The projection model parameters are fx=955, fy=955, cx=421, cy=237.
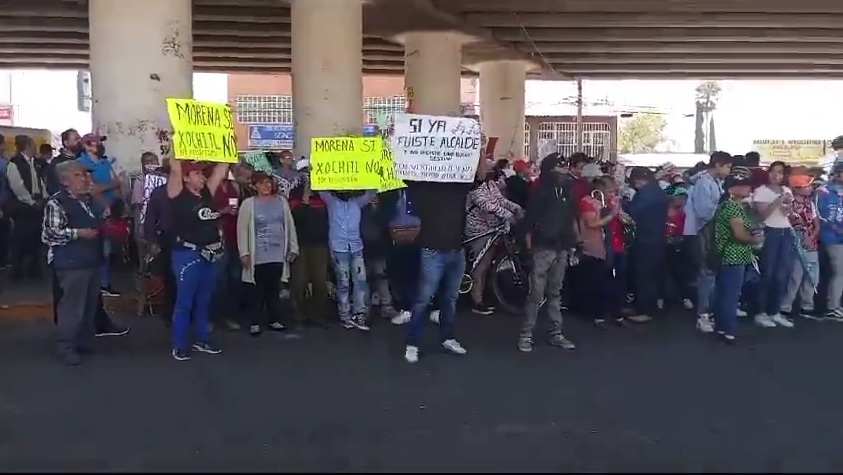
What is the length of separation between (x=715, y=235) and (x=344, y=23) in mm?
10193

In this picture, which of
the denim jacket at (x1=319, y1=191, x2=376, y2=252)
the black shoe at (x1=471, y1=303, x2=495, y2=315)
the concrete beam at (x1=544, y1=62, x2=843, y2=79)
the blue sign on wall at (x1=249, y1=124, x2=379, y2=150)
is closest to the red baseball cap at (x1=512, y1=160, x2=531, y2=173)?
the black shoe at (x1=471, y1=303, x2=495, y2=315)

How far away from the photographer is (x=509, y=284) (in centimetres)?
1168

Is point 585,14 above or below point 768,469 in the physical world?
above

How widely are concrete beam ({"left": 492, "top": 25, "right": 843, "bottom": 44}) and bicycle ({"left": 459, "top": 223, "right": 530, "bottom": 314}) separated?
16.2 meters

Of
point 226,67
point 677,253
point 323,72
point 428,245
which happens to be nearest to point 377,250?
point 428,245

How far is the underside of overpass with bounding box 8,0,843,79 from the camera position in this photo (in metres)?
23.4

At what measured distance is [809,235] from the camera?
1130 centimetres

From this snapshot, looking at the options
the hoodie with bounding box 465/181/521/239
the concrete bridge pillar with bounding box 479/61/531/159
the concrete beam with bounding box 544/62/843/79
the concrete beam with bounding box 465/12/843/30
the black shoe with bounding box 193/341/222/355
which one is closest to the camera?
the black shoe with bounding box 193/341/222/355

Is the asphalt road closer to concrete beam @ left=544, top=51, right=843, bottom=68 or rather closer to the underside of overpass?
the underside of overpass

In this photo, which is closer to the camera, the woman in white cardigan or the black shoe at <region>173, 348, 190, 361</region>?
the black shoe at <region>173, 348, 190, 361</region>

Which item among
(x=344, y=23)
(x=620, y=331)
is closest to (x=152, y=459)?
(x=620, y=331)

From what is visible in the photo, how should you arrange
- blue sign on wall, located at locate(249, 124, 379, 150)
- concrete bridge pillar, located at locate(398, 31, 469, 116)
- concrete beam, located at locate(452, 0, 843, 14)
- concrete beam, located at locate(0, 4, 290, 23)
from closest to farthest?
concrete beam, located at locate(452, 0, 843, 14) → concrete beam, located at locate(0, 4, 290, 23) → concrete bridge pillar, located at locate(398, 31, 469, 116) → blue sign on wall, located at locate(249, 124, 379, 150)

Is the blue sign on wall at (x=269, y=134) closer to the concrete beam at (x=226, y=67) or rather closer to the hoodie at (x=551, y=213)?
the concrete beam at (x=226, y=67)

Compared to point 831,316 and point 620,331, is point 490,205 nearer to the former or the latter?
point 620,331
